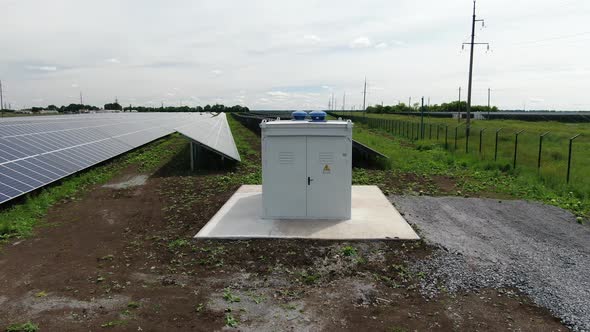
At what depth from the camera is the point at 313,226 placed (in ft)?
30.6

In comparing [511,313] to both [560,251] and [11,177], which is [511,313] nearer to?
[560,251]

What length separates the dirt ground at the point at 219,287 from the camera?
5.45 m

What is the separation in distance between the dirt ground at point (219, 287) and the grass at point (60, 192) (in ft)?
2.07

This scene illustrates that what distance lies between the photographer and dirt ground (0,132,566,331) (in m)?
5.45

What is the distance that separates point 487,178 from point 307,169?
8.51 meters

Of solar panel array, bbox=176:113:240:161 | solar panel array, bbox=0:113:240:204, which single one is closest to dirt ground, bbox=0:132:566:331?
solar panel array, bbox=0:113:240:204

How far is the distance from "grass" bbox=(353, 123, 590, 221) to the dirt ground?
20.7 feet

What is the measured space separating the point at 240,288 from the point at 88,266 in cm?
284

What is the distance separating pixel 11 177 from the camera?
11891 millimetres

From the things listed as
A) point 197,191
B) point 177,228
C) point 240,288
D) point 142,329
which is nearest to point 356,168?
point 197,191

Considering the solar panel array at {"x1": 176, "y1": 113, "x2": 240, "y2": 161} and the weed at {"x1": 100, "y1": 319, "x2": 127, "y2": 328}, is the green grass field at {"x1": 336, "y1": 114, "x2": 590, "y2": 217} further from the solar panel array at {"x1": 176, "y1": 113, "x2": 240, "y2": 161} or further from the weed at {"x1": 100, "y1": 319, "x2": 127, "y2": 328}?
the weed at {"x1": 100, "y1": 319, "x2": 127, "y2": 328}

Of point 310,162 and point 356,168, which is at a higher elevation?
point 310,162

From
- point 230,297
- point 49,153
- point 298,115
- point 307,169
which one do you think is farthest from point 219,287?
point 49,153

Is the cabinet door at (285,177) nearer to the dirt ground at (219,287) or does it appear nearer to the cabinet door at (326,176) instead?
the cabinet door at (326,176)
